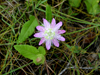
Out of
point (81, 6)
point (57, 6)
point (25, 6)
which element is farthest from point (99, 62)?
point (25, 6)

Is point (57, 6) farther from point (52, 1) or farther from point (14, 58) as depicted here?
point (14, 58)

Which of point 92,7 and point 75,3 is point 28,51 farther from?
point 92,7

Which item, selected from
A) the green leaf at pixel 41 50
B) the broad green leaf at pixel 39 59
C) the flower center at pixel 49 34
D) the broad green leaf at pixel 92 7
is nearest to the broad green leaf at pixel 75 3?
the broad green leaf at pixel 92 7

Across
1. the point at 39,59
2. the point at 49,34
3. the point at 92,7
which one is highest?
the point at 92,7

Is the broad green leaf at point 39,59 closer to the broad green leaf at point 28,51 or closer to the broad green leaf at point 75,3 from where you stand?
the broad green leaf at point 28,51

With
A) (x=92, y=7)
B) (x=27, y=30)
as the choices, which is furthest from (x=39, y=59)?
(x=92, y=7)

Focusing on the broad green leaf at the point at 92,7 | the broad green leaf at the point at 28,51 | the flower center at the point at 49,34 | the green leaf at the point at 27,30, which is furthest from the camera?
the broad green leaf at the point at 92,7

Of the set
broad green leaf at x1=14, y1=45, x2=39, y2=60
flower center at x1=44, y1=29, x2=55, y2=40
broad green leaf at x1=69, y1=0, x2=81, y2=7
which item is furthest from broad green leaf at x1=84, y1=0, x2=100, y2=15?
broad green leaf at x1=14, y1=45, x2=39, y2=60

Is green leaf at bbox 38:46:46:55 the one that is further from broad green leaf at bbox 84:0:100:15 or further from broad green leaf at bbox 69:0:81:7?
broad green leaf at bbox 84:0:100:15
